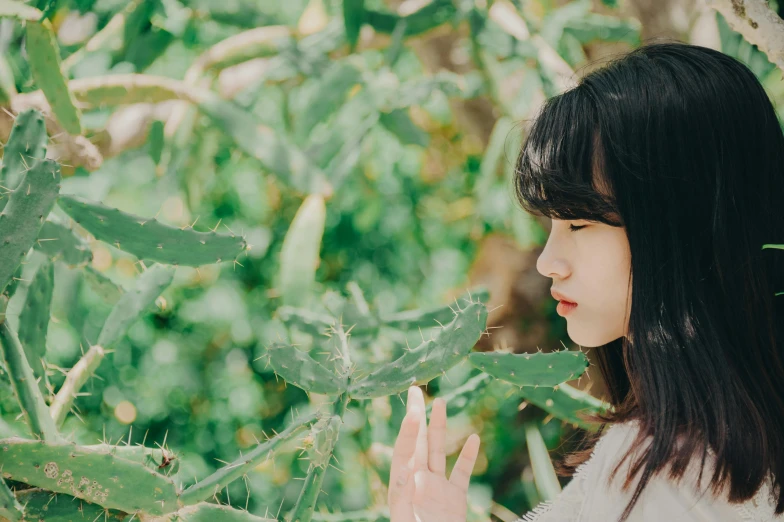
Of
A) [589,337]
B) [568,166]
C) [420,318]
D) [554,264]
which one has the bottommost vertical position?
[420,318]

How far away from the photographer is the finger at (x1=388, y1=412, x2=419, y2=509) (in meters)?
0.83

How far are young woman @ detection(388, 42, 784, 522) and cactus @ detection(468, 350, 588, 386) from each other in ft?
0.43

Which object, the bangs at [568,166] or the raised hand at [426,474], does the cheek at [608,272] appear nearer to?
the bangs at [568,166]

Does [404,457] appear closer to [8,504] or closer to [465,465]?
[465,465]

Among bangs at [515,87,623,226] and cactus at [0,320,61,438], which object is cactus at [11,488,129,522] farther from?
bangs at [515,87,623,226]

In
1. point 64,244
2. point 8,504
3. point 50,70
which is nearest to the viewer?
point 8,504

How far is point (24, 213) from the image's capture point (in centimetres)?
74

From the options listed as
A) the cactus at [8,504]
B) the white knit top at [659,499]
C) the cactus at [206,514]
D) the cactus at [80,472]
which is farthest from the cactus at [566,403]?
the cactus at [8,504]

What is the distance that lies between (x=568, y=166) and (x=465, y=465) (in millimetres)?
391

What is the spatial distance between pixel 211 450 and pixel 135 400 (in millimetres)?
182

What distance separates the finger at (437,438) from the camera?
83cm

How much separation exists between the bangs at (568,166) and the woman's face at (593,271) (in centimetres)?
2

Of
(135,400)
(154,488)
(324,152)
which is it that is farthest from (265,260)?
(154,488)

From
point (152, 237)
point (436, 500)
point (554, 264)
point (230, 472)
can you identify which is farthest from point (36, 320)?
point (554, 264)
